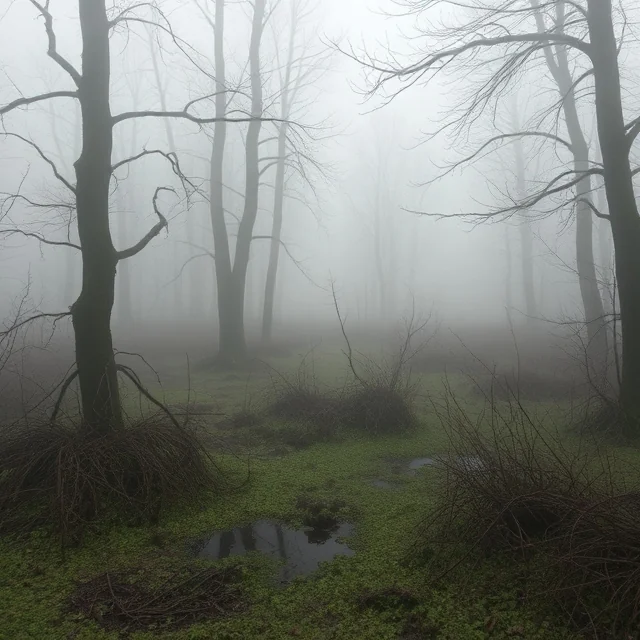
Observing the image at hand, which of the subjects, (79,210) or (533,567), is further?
(79,210)

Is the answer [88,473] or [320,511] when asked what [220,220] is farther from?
[320,511]

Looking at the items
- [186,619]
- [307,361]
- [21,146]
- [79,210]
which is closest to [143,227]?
[21,146]

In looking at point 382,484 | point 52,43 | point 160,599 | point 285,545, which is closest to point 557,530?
point 285,545

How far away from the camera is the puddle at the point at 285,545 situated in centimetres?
350

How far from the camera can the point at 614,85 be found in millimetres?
5895

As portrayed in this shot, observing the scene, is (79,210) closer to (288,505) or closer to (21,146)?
(288,505)

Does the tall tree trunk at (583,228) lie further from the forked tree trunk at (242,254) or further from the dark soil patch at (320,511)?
the dark soil patch at (320,511)

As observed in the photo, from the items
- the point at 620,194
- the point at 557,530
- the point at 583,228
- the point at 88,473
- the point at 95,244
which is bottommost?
the point at 557,530

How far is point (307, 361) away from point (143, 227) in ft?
92.1

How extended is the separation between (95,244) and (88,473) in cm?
210

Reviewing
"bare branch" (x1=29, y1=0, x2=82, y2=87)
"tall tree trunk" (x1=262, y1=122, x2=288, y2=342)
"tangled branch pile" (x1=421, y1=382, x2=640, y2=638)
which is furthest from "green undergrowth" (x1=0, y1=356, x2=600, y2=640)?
"tall tree trunk" (x1=262, y1=122, x2=288, y2=342)

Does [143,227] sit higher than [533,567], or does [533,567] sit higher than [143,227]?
[143,227]

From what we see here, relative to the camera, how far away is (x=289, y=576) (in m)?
3.32

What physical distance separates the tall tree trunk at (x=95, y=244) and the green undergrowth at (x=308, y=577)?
125 cm
